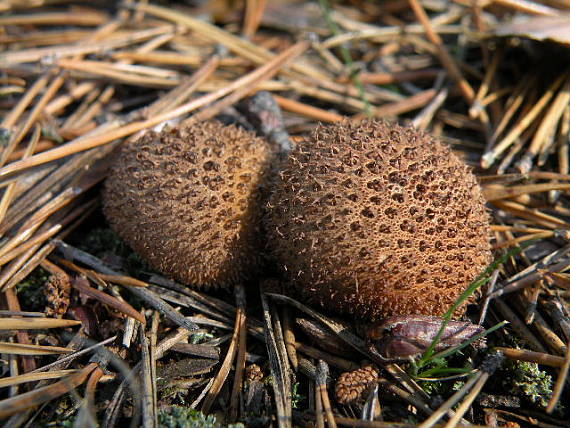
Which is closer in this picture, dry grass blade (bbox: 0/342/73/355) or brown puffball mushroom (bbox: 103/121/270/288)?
dry grass blade (bbox: 0/342/73/355)

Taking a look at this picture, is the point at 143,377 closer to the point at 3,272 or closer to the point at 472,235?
the point at 3,272

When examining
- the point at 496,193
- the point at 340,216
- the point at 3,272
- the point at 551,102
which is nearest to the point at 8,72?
the point at 3,272

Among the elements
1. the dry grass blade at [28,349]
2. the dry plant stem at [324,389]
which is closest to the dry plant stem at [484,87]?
the dry plant stem at [324,389]

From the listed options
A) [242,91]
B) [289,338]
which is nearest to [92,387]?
[289,338]

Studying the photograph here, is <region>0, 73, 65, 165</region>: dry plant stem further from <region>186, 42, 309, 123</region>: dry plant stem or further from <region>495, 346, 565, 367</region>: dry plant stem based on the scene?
<region>495, 346, 565, 367</region>: dry plant stem

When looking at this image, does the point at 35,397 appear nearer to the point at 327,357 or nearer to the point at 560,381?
the point at 327,357

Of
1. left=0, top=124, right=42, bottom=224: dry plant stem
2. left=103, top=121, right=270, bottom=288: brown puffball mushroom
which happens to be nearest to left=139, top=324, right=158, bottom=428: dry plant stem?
left=103, top=121, right=270, bottom=288: brown puffball mushroom
